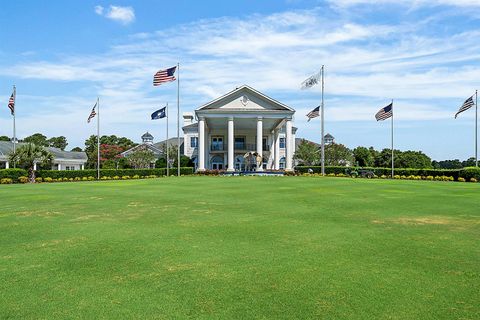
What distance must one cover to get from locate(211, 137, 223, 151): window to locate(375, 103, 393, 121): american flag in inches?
1104

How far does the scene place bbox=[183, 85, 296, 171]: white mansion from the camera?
174 feet

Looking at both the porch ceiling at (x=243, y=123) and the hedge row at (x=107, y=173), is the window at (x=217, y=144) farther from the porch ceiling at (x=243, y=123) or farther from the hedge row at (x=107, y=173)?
the hedge row at (x=107, y=173)

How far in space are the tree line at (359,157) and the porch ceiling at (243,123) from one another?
23.2 ft

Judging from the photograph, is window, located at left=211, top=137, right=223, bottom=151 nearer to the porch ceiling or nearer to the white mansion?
the white mansion

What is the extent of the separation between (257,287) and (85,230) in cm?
593

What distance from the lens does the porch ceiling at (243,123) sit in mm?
56062

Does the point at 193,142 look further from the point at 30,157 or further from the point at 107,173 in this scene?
the point at 30,157

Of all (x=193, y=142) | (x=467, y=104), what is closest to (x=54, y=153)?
(x=193, y=142)

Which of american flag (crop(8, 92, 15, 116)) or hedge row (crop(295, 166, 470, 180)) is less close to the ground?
american flag (crop(8, 92, 15, 116))

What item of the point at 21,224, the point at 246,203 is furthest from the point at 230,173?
the point at 21,224

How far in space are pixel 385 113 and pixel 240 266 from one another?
3977 cm

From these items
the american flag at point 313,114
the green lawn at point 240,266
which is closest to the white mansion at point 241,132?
the american flag at point 313,114

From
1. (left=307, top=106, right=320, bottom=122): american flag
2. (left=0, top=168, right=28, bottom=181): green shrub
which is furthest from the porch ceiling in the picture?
(left=0, top=168, right=28, bottom=181): green shrub

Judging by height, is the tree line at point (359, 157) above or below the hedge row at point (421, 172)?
above
